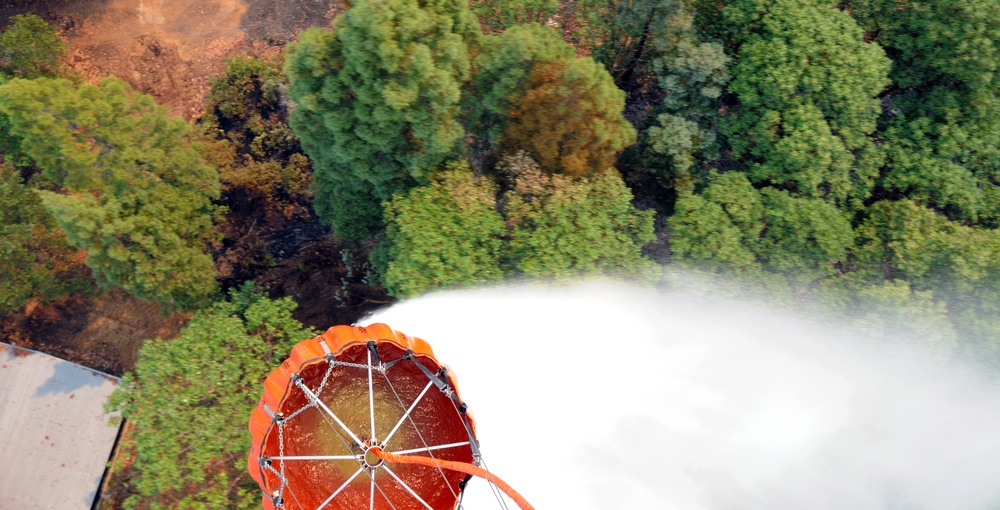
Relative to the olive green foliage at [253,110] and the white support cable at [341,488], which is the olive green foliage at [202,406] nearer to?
the white support cable at [341,488]

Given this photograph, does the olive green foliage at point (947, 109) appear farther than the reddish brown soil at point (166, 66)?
No

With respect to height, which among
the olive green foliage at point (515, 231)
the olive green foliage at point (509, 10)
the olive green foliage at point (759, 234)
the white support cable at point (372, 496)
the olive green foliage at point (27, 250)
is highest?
the olive green foliage at point (509, 10)

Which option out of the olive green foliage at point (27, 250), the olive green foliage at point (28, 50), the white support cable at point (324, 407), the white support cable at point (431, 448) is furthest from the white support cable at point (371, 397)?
the olive green foliage at point (28, 50)

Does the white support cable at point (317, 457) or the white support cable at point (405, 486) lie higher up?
the white support cable at point (317, 457)

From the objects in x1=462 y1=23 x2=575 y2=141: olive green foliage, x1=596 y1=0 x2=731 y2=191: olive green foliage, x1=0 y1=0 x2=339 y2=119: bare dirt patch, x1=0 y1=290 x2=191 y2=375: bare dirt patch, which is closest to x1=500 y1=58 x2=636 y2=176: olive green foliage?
x1=462 y1=23 x2=575 y2=141: olive green foliage

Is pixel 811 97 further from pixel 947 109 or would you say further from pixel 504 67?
pixel 504 67

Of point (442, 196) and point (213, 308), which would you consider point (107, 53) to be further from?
point (442, 196)
